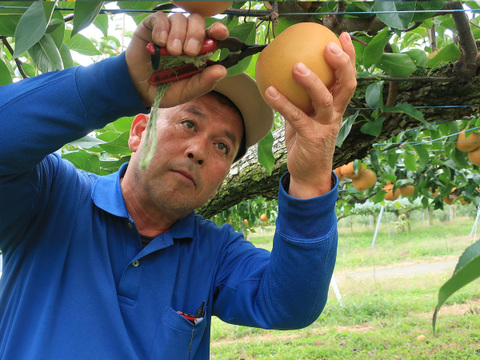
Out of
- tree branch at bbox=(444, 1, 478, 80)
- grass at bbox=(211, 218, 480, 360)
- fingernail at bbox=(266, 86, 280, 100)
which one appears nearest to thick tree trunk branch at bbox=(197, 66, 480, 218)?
tree branch at bbox=(444, 1, 478, 80)

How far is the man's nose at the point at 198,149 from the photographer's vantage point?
37.5 inches

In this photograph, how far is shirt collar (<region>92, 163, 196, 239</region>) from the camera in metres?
0.96

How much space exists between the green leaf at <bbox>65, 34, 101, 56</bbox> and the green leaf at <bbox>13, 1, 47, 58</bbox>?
47 centimetres

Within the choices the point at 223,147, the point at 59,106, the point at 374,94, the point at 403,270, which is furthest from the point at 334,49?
the point at 403,270

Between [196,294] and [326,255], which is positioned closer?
[326,255]

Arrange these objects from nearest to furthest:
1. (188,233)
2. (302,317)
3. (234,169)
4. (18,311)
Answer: (18,311), (302,317), (188,233), (234,169)

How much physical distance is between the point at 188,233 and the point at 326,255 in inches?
14.6

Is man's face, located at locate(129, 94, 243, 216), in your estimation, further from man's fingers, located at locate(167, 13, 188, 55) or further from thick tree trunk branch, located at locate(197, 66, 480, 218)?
thick tree trunk branch, located at locate(197, 66, 480, 218)

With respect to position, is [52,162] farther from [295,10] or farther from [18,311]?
[295,10]

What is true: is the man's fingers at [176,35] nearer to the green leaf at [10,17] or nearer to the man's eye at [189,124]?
the green leaf at [10,17]

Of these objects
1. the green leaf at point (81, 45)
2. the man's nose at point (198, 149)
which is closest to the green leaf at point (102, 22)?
the green leaf at point (81, 45)

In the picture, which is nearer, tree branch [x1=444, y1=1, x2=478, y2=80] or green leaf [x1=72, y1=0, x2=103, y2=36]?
green leaf [x1=72, y1=0, x2=103, y2=36]

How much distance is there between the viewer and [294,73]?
579mm

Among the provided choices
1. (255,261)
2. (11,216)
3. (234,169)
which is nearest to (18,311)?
(11,216)
